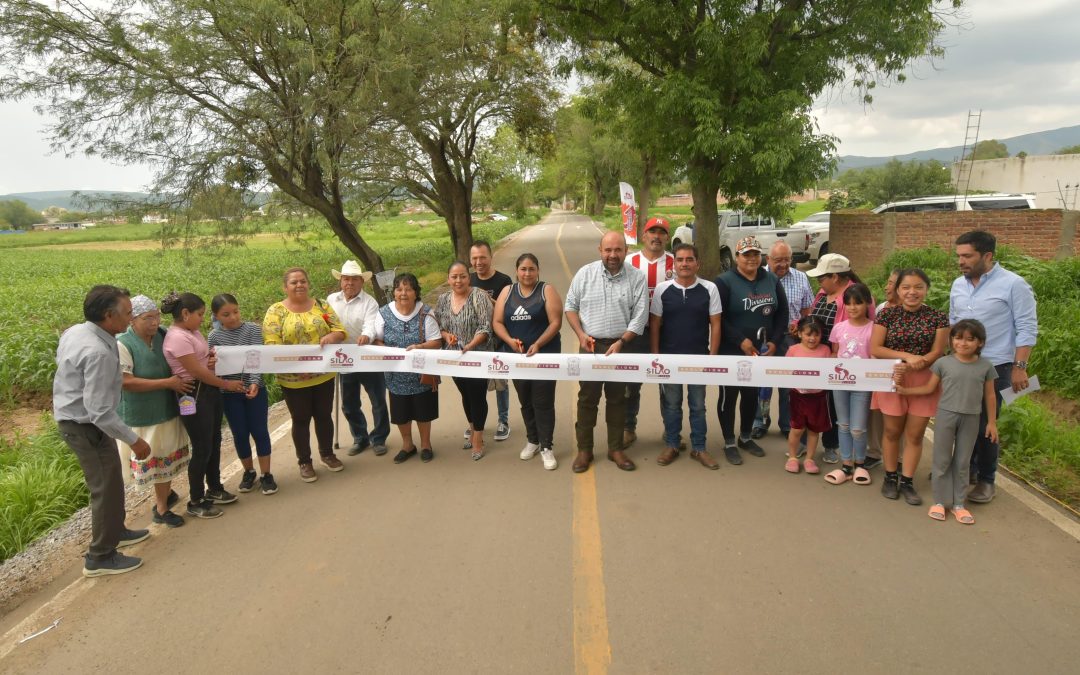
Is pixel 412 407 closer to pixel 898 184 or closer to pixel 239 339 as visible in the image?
pixel 239 339

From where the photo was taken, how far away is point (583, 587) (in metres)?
3.35

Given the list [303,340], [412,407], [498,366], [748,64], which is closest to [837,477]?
[498,366]

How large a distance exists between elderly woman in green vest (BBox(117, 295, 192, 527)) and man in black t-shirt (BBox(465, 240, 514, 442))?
A: 250cm

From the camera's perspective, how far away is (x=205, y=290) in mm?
17109

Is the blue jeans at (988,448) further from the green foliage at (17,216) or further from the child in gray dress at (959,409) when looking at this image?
the green foliage at (17,216)

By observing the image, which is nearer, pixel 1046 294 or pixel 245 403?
pixel 245 403

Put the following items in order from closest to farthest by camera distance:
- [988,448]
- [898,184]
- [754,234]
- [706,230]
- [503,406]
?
[988,448] < [503,406] < [706,230] < [754,234] < [898,184]

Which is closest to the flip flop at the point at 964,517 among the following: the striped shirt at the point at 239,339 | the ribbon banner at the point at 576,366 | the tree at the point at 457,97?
the ribbon banner at the point at 576,366

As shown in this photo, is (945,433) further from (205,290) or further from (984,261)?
(205,290)

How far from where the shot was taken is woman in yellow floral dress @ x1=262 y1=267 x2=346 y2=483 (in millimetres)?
4777

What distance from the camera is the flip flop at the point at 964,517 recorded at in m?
3.91

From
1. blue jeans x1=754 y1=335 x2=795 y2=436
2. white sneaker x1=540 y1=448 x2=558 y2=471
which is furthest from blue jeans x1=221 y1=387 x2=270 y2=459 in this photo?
blue jeans x1=754 y1=335 x2=795 y2=436

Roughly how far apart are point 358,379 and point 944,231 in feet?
36.1

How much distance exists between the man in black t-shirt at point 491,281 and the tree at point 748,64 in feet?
21.5
